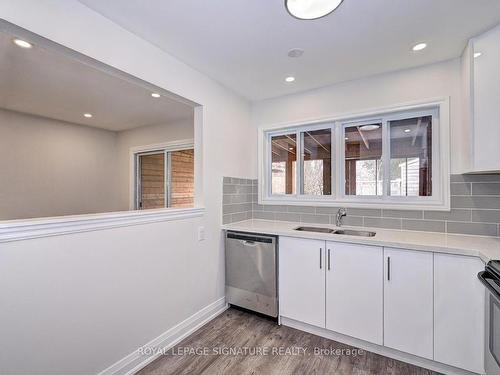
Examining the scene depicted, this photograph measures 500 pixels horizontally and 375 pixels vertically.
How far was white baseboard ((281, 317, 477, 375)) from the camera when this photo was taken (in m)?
1.70

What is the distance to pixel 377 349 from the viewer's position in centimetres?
192

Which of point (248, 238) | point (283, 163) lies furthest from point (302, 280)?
point (283, 163)

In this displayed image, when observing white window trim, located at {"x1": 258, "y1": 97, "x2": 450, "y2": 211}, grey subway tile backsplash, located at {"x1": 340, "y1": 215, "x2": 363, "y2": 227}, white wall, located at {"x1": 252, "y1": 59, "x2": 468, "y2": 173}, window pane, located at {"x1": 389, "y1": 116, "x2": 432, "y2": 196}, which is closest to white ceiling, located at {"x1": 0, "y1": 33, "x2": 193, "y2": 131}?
white wall, located at {"x1": 252, "y1": 59, "x2": 468, "y2": 173}

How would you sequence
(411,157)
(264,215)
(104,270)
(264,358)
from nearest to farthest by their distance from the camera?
(104,270)
(264,358)
(411,157)
(264,215)

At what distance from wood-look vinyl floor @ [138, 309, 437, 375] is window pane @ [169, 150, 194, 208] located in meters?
2.43

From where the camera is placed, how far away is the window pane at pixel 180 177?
418 centimetres

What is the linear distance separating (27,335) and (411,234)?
9.05 ft

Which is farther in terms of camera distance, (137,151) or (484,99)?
(137,151)

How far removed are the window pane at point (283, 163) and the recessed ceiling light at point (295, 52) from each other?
1097 mm

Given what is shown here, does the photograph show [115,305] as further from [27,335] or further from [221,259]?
[221,259]

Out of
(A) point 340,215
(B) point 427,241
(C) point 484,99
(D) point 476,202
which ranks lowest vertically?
(B) point 427,241

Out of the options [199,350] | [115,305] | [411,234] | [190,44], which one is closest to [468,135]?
[411,234]

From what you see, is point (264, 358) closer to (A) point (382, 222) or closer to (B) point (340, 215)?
(B) point (340, 215)

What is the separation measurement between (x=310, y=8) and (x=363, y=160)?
5.36ft
